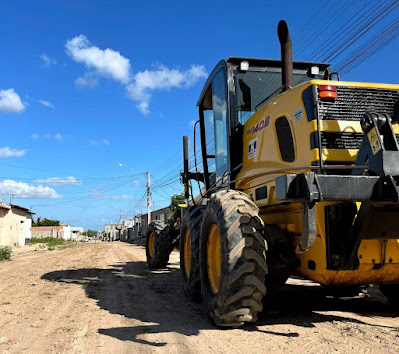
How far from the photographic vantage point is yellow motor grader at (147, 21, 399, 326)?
3752 mm

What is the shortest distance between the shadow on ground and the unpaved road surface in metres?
0.01

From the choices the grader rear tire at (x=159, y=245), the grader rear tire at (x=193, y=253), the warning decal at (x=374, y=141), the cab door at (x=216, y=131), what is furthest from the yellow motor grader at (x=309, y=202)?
the grader rear tire at (x=159, y=245)

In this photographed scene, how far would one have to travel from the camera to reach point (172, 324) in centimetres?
475

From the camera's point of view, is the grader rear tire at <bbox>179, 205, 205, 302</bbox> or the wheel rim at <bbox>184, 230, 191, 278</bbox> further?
the wheel rim at <bbox>184, 230, 191, 278</bbox>

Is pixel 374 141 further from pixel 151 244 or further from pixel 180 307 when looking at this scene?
pixel 151 244

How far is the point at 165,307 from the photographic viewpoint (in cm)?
584

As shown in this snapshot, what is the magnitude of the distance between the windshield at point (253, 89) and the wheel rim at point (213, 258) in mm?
1800

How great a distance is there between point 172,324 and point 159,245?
5.74 meters

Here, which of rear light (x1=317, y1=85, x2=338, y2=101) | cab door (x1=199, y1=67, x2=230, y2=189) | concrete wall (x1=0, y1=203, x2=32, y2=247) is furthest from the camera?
concrete wall (x1=0, y1=203, x2=32, y2=247)

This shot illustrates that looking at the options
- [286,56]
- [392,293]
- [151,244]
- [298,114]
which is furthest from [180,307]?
[151,244]

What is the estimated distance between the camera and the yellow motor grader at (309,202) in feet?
12.3

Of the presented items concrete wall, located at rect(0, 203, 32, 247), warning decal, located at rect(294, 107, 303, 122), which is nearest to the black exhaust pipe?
warning decal, located at rect(294, 107, 303, 122)

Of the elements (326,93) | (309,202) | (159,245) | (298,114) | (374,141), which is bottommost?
(159,245)

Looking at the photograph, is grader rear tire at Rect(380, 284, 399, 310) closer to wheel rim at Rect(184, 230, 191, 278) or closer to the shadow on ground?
the shadow on ground
